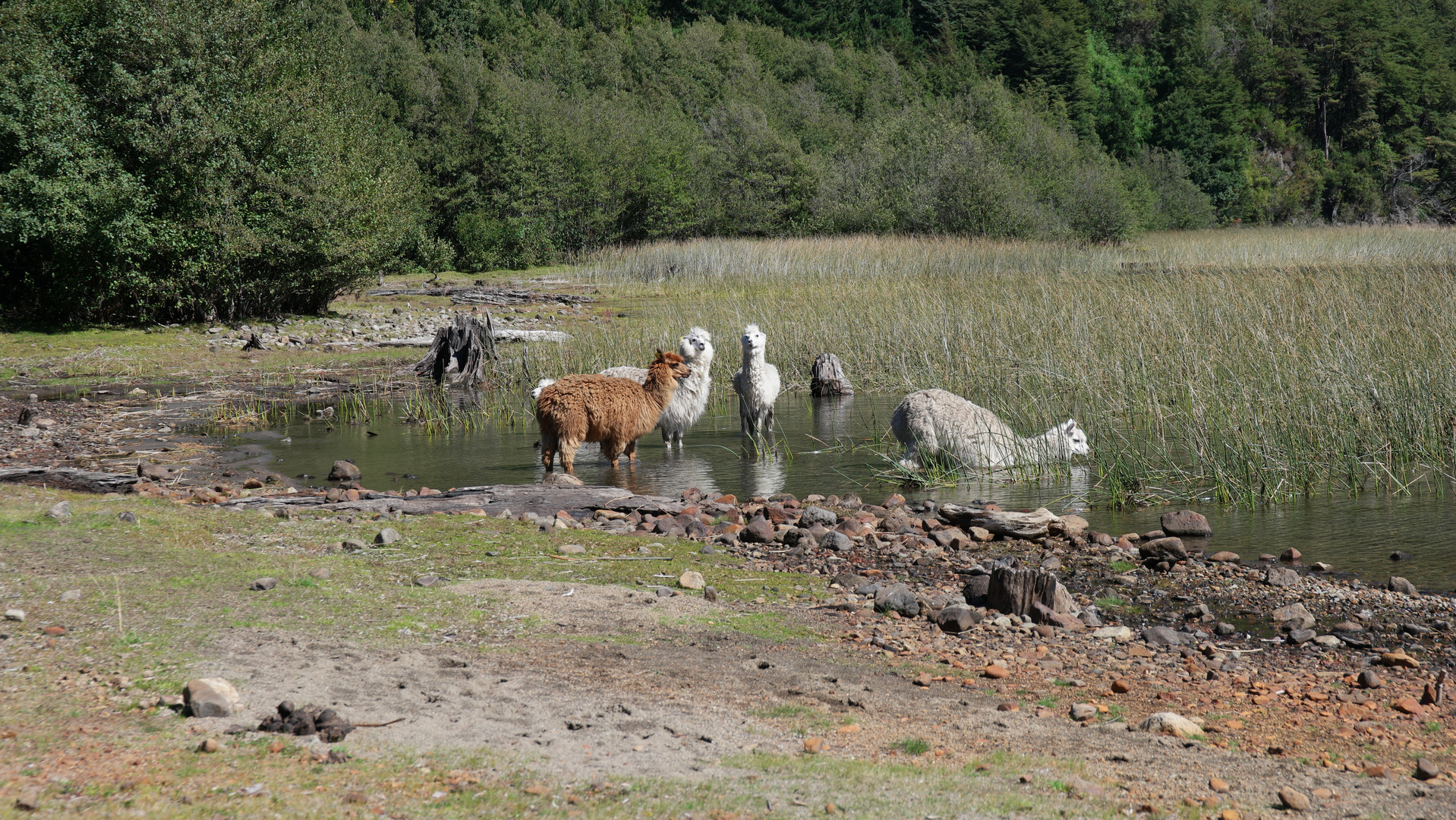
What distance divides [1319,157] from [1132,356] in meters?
96.4

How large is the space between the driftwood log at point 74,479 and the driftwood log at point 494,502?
1042 millimetres

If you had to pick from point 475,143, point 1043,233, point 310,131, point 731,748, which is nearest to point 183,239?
point 310,131

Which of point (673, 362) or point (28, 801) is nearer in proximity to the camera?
point (28, 801)

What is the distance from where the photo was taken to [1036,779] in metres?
3.42

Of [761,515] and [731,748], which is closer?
[731,748]

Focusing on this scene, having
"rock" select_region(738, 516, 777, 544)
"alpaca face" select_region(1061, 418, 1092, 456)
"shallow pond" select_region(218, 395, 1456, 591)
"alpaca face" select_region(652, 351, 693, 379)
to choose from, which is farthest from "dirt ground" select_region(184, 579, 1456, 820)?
"alpaca face" select_region(652, 351, 693, 379)

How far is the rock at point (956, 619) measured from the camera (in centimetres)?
561

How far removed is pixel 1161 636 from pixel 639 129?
60208mm

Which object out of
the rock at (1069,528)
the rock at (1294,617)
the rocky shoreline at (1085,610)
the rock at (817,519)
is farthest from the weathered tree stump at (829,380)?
the rock at (1294,617)

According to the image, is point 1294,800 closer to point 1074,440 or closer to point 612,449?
point 1074,440

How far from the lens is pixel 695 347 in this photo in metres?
13.1

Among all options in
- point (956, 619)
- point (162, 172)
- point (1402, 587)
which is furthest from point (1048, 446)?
point (162, 172)

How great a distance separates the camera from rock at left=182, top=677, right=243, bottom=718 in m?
3.51

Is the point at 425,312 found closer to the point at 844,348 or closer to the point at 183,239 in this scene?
the point at 183,239
